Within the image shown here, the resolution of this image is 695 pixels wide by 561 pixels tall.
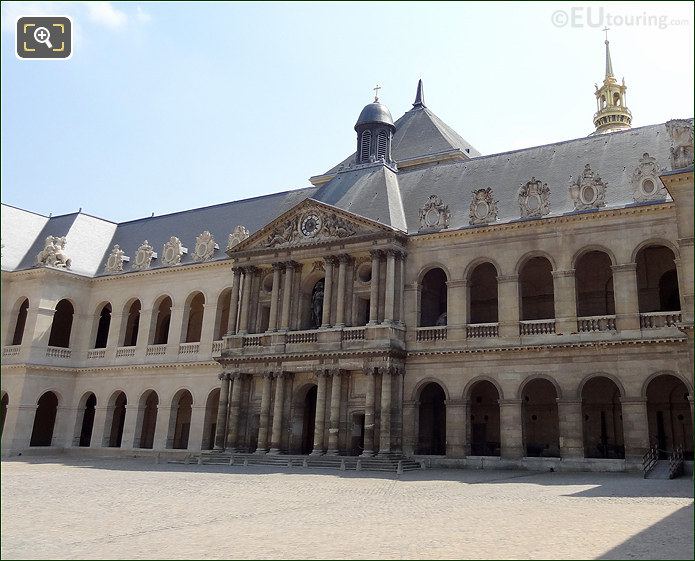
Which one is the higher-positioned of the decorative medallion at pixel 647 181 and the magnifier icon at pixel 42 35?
the decorative medallion at pixel 647 181

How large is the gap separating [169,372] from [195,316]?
5809mm

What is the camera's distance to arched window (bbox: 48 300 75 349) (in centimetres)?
5278

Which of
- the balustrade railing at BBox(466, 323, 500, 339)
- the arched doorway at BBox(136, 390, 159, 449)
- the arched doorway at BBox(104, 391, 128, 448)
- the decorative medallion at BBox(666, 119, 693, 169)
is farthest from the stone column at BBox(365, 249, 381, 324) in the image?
the arched doorway at BBox(104, 391, 128, 448)

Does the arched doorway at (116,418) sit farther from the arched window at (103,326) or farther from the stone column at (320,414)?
the stone column at (320,414)

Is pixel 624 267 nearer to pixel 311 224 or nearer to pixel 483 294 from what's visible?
pixel 483 294

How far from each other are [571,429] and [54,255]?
129 feet

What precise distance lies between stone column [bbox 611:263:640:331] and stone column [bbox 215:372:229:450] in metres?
23.4

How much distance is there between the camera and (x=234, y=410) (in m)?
40.5

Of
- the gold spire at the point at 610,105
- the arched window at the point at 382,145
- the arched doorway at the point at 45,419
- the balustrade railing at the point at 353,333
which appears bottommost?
the arched doorway at the point at 45,419

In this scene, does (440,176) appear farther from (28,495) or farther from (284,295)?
(28,495)

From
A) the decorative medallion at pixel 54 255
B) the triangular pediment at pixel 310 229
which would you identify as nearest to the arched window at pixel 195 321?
the triangular pediment at pixel 310 229

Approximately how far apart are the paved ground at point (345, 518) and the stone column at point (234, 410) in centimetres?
1262

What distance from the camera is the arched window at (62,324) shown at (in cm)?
5278

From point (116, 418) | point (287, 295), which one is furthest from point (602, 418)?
point (116, 418)
